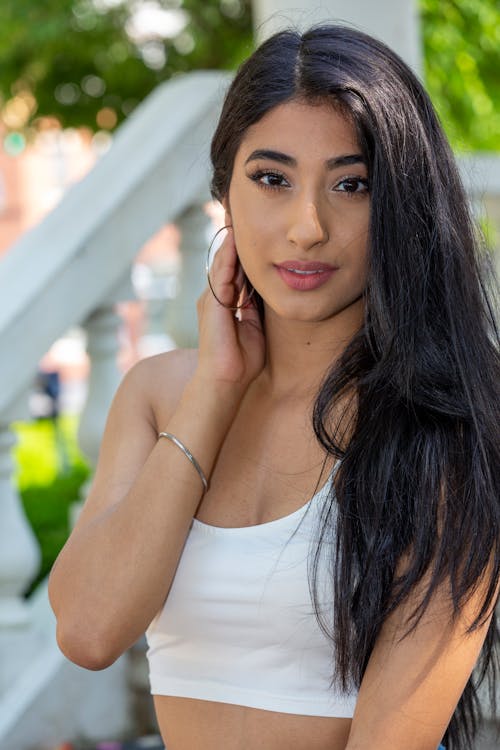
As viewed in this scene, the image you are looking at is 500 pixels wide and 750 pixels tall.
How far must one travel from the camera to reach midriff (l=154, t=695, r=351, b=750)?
2049 millimetres

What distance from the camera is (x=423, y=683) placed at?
187 centimetres

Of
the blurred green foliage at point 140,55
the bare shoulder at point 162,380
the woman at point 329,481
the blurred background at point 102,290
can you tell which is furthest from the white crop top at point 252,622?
the blurred green foliage at point 140,55

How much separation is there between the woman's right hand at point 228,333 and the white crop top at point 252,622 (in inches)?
11.2

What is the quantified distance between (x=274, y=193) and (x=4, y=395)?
3.79ft

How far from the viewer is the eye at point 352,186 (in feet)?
6.74

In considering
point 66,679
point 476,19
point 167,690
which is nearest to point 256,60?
point 167,690

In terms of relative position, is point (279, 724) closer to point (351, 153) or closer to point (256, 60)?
point (351, 153)

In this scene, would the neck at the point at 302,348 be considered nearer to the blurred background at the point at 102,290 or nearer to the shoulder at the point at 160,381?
the shoulder at the point at 160,381

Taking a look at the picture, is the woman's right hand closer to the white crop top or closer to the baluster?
the white crop top

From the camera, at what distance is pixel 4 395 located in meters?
3.01

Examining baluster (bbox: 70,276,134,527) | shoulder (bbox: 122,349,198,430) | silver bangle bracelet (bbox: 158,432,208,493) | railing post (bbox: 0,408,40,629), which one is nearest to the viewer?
silver bangle bracelet (bbox: 158,432,208,493)

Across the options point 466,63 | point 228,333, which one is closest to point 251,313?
point 228,333

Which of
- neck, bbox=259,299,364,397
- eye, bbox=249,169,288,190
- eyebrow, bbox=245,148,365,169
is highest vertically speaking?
eyebrow, bbox=245,148,365,169

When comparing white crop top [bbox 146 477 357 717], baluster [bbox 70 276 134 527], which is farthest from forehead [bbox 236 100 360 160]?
baluster [bbox 70 276 134 527]
